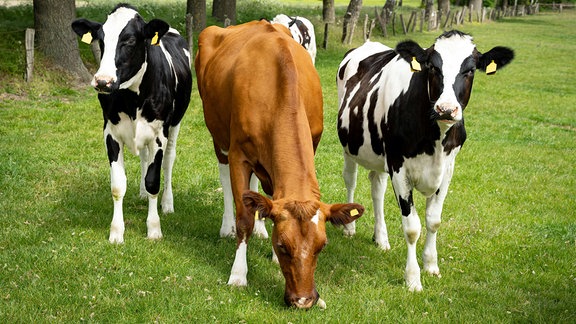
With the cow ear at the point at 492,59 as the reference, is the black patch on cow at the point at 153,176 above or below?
below

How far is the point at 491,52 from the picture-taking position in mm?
6367

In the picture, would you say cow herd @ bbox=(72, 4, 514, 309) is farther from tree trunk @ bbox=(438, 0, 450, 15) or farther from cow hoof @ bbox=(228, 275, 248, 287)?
tree trunk @ bbox=(438, 0, 450, 15)

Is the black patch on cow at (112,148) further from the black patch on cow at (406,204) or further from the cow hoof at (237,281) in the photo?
the black patch on cow at (406,204)

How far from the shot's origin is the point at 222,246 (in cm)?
736

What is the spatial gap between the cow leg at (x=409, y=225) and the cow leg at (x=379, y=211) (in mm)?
1097

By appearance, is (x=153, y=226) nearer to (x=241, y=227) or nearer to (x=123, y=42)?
(x=241, y=227)

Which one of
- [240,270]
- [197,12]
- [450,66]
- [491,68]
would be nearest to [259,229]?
[240,270]

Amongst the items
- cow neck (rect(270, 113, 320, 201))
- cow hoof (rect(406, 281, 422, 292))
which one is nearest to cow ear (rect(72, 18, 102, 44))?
cow neck (rect(270, 113, 320, 201))

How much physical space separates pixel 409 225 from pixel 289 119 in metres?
1.63

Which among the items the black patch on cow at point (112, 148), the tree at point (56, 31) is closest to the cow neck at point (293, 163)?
the black patch on cow at point (112, 148)

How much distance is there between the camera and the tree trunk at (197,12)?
21641mm

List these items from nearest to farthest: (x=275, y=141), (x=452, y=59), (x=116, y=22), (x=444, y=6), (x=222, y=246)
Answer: (x=275, y=141) < (x=452, y=59) < (x=116, y=22) < (x=222, y=246) < (x=444, y=6)

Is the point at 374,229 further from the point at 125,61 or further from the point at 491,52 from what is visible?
the point at 125,61

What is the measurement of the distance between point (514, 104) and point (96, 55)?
10.6 meters
